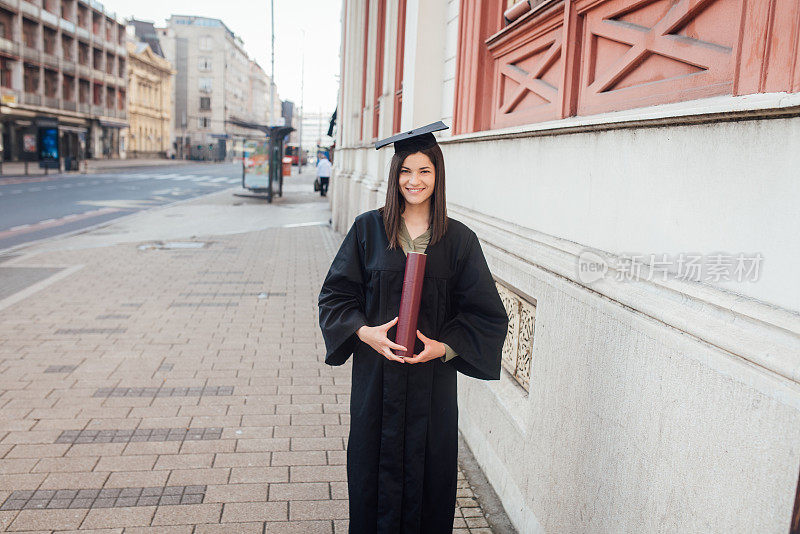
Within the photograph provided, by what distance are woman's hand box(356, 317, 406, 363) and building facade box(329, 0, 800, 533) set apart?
2.45 ft

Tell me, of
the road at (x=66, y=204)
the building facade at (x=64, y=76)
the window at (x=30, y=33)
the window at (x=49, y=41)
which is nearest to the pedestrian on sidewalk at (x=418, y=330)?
the road at (x=66, y=204)

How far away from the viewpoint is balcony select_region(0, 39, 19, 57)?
159ft

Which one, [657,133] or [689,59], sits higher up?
[689,59]

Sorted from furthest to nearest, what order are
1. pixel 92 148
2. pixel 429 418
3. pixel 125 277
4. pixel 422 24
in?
1. pixel 92 148
2. pixel 125 277
3. pixel 422 24
4. pixel 429 418

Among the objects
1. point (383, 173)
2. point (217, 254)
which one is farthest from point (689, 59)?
point (217, 254)

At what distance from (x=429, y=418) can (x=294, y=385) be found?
116 inches

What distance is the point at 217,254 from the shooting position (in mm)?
11992

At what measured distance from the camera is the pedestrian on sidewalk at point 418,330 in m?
2.49

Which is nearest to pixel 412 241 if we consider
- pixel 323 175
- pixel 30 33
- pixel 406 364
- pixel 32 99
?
pixel 406 364

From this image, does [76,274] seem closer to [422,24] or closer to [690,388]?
[422,24]

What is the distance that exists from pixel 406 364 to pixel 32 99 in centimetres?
6014

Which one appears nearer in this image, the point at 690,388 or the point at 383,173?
the point at 690,388

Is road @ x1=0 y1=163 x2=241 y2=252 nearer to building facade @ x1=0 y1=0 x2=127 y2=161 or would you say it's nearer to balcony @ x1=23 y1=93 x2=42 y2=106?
building facade @ x1=0 y1=0 x2=127 y2=161

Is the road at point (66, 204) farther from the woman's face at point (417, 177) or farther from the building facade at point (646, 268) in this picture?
the woman's face at point (417, 177)
